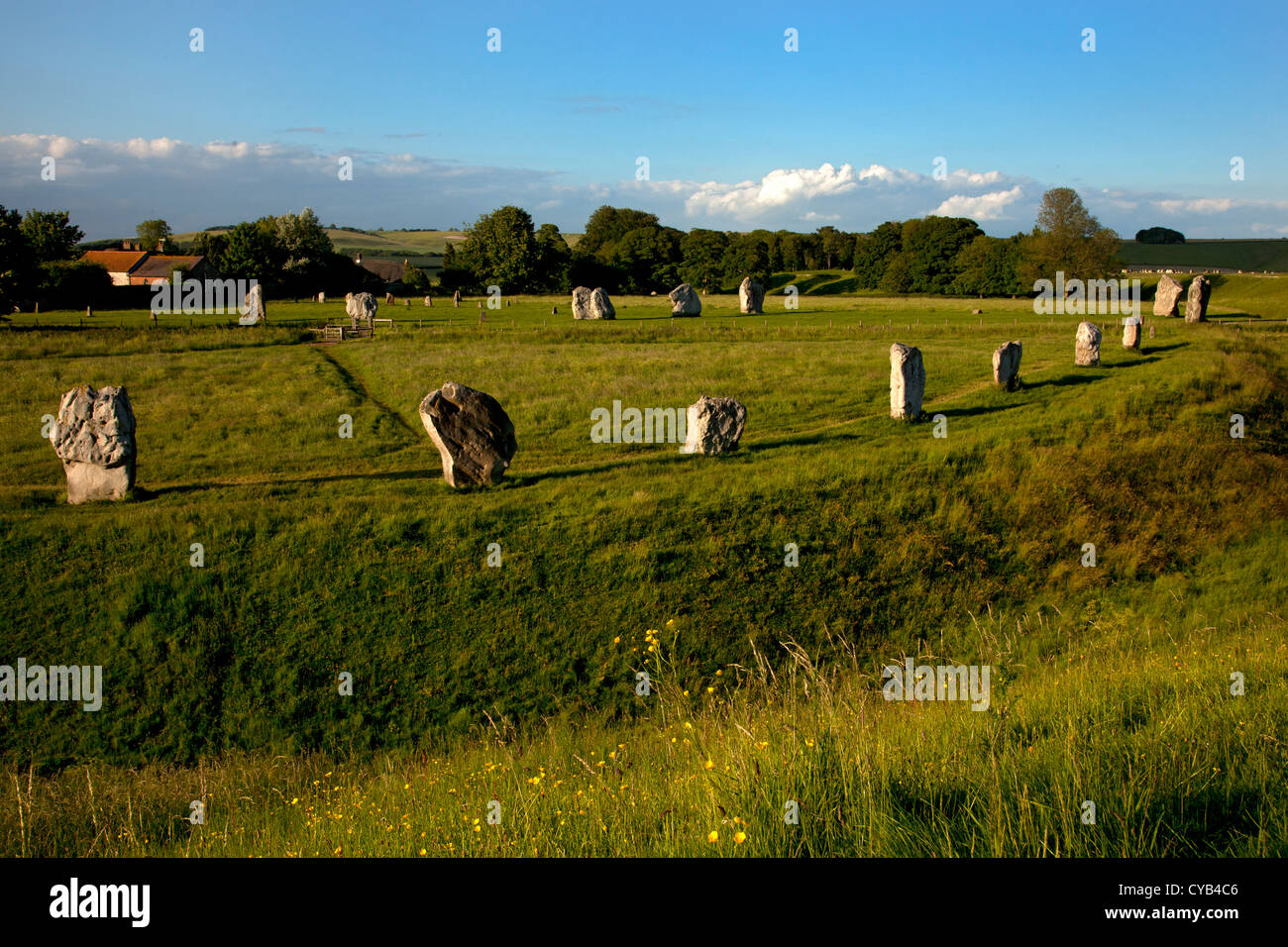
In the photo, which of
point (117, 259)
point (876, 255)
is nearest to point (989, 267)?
point (876, 255)

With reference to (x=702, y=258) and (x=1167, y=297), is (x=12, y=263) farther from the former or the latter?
(x=1167, y=297)

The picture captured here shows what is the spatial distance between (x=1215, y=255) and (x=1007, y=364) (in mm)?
132588

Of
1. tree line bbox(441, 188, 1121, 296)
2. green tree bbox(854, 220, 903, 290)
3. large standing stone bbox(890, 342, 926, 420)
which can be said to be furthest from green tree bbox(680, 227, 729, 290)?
large standing stone bbox(890, 342, 926, 420)

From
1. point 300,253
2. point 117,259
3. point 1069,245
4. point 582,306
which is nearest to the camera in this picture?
point 582,306

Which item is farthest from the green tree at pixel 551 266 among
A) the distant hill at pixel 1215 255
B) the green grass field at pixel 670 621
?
the distant hill at pixel 1215 255

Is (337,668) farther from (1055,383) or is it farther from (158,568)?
(1055,383)

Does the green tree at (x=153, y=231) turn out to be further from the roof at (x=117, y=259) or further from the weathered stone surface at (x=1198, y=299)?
the weathered stone surface at (x=1198, y=299)

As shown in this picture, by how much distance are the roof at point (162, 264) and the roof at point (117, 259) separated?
132 cm

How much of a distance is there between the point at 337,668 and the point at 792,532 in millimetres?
10163

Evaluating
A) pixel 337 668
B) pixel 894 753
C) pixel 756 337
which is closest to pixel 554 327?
pixel 756 337

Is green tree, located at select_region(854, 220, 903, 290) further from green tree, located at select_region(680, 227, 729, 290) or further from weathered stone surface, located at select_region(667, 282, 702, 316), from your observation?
weathered stone surface, located at select_region(667, 282, 702, 316)

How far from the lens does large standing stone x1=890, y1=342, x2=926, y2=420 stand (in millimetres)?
26375

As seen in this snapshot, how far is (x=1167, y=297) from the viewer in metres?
50.3

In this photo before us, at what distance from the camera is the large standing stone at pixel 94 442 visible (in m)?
19.2
